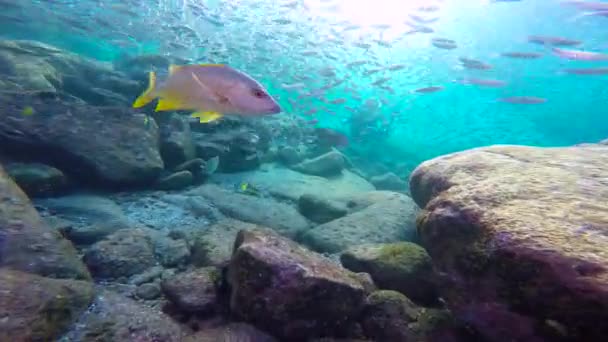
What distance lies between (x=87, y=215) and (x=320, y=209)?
4.57 m

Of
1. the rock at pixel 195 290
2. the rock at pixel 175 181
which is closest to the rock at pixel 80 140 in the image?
the rock at pixel 175 181

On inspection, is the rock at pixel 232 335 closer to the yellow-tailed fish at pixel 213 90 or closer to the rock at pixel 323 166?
the yellow-tailed fish at pixel 213 90

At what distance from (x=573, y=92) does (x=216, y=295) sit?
27169 mm

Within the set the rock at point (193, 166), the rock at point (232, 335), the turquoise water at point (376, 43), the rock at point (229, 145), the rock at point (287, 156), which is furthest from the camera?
the turquoise water at point (376, 43)

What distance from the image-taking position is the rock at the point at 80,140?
5305 mm

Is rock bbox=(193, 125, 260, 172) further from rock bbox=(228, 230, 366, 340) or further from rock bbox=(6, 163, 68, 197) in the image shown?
rock bbox=(228, 230, 366, 340)

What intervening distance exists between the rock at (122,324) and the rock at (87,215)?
1.54 meters

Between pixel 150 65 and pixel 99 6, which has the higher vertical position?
pixel 99 6

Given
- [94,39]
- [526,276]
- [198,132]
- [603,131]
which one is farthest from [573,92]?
[94,39]

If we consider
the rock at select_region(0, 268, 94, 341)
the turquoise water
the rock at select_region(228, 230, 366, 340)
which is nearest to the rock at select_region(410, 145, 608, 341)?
the rock at select_region(228, 230, 366, 340)

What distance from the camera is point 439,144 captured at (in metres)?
29.4

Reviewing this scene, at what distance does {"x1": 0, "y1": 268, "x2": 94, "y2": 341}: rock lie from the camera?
238cm

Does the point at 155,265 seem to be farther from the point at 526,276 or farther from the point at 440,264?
the point at 526,276

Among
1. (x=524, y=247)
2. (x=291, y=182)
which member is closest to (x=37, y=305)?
(x=524, y=247)
